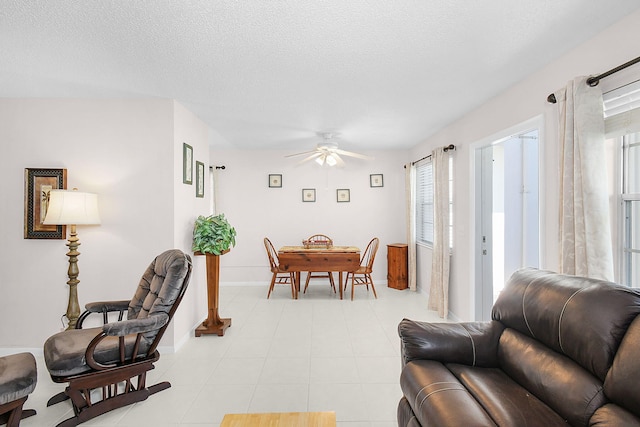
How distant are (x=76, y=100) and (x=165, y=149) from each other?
3.11 ft

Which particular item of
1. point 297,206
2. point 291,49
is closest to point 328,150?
point 297,206

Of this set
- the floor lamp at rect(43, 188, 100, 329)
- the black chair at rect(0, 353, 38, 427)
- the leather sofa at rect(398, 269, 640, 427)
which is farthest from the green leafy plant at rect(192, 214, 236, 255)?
the leather sofa at rect(398, 269, 640, 427)

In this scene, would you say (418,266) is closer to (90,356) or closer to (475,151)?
(475,151)

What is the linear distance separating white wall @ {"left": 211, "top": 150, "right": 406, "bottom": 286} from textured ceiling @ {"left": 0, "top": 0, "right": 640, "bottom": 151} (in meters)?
2.47

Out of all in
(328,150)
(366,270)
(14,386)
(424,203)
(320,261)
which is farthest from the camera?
(424,203)

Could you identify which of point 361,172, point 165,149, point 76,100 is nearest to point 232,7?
point 165,149

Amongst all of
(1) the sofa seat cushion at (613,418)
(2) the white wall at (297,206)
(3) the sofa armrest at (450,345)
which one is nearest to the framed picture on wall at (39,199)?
(2) the white wall at (297,206)

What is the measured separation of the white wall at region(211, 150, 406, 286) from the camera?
229 inches

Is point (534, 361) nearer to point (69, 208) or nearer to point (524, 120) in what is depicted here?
point (524, 120)

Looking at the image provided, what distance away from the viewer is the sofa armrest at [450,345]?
1.83m

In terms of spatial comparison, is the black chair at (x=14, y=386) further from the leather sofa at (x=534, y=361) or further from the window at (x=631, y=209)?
the window at (x=631, y=209)

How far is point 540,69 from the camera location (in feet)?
7.96

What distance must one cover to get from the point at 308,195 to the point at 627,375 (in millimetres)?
4987

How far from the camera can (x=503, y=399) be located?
4.78 feet
